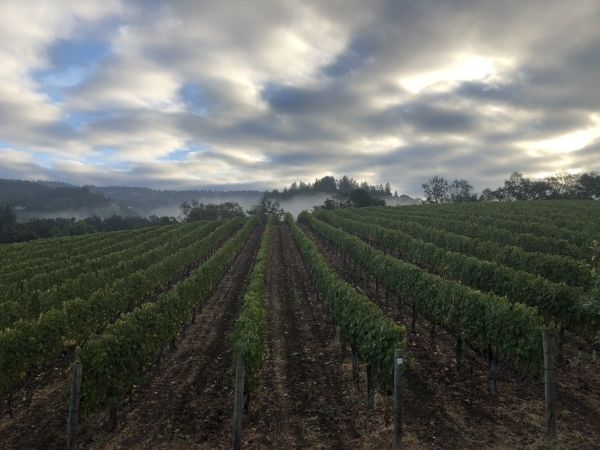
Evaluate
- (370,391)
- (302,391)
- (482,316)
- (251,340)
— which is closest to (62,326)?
(251,340)

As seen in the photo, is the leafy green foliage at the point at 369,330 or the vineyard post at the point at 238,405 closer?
the vineyard post at the point at 238,405

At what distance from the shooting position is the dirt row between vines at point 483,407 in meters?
10.2

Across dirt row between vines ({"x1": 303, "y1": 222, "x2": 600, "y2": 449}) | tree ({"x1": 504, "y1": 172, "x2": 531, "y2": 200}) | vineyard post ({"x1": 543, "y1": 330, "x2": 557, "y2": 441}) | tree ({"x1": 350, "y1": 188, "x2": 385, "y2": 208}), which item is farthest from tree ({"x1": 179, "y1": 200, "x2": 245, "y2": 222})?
vineyard post ({"x1": 543, "y1": 330, "x2": 557, "y2": 441})

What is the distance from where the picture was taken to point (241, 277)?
3588 cm

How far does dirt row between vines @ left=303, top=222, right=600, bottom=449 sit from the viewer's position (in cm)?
1023

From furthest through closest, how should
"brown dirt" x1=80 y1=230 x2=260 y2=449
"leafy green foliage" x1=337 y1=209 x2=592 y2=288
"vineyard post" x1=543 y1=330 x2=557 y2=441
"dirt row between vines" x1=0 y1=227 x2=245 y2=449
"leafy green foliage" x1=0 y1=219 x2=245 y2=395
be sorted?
1. "leafy green foliage" x1=337 y1=209 x2=592 y2=288
2. "leafy green foliage" x1=0 y1=219 x2=245 y2=395
3. "dirt row between vines" x1=0 y1=227 x2=245 y2=449
4. "brown dirt" x1=80 y1=230 x2=260 y2=449
5. "vineyard post" x1=543 y1=330 x2=557 y2=441

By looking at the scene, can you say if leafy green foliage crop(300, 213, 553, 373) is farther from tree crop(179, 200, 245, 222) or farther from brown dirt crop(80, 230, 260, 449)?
tree crop(179, 200, 245, 222)

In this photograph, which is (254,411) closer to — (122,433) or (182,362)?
(122,433)

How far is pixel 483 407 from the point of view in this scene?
11953 millimetres

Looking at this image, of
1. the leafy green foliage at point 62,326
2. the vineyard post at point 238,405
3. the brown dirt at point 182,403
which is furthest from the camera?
the leafy green foliage at point 62,326

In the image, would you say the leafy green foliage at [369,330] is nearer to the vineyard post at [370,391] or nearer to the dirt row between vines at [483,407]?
the vineyard post at [370,391]

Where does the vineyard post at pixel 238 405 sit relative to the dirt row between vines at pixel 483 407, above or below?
above

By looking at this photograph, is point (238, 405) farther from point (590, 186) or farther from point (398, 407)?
point (590, 186)

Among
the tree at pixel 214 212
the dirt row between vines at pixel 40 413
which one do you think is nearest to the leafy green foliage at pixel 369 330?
the dirt row between vines at pixel 40 413
